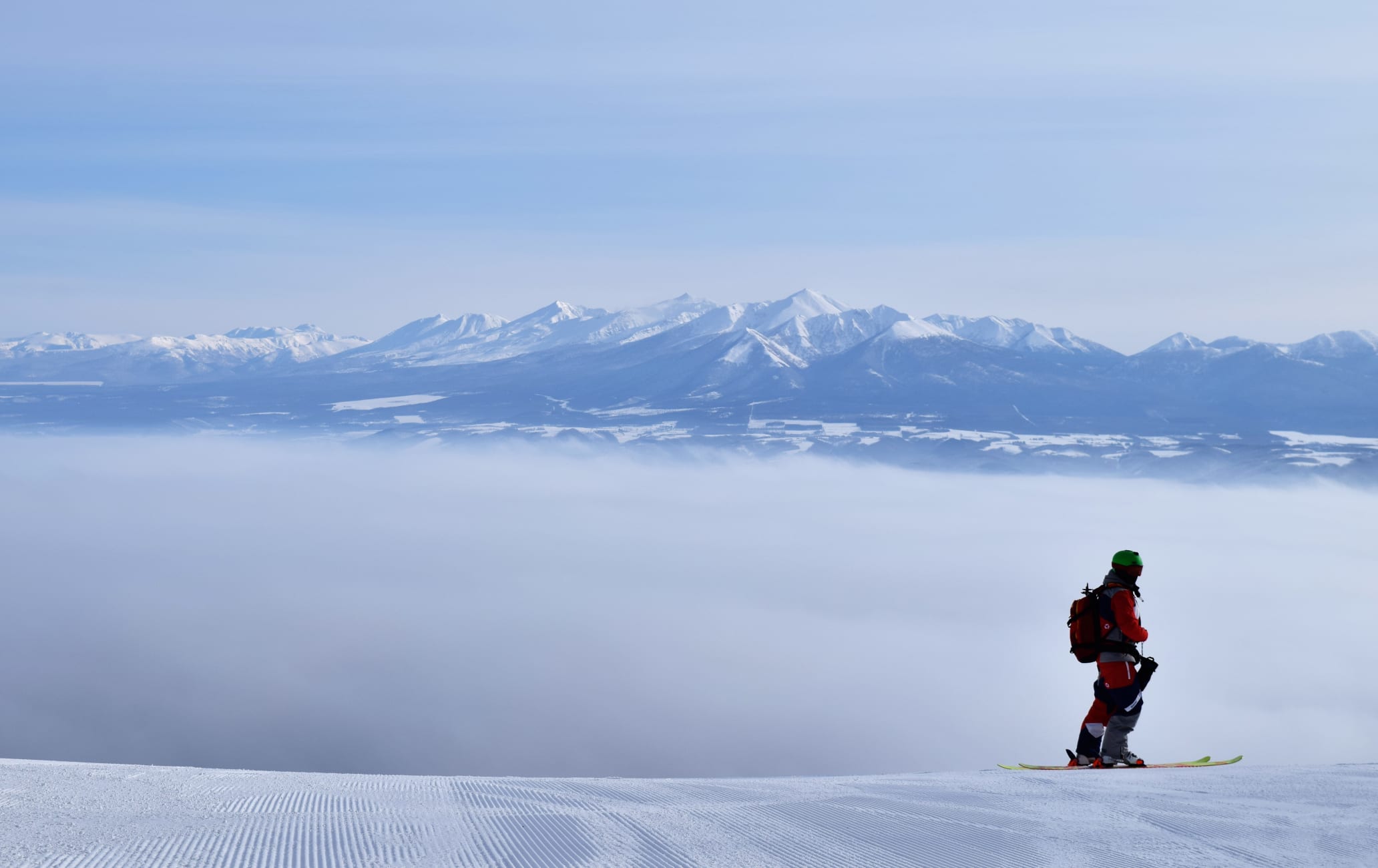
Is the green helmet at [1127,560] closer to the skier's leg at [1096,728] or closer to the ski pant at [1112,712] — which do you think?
the ski pant at [1112,712]

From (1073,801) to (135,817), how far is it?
5.14 meters

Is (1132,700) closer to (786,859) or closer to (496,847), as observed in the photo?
(786,859)

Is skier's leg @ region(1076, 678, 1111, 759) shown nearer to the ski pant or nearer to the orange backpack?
the ski pant

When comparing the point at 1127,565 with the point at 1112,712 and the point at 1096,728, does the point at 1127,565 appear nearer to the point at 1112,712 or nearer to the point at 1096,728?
the point at 1112,712

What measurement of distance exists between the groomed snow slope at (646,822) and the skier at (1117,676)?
7.83 feet

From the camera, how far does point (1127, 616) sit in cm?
942

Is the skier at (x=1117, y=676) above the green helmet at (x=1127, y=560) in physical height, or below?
below

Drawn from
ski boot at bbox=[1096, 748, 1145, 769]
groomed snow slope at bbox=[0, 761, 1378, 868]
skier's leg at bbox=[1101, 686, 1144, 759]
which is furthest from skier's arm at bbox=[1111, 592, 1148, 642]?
groomed snow slope at bbox=[0, 761, 1378, 868]

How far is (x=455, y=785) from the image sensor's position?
686 centimetres

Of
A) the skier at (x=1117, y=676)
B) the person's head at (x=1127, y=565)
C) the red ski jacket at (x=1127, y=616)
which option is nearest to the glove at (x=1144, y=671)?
the skier at (x=1117, y=676)

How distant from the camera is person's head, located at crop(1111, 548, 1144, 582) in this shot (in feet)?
30.3

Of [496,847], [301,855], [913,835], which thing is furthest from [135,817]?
Answer: [913,835]

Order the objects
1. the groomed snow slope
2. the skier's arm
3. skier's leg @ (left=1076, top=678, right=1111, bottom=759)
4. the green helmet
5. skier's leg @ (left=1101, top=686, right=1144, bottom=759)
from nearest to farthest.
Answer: the groomed snow slope, the green helmet, the skier's arm, skier's leg @ (left=1101, top=686, right=1144, bottom=759), skier's leg @ (left=1076, top=678, right=1111, bottom=759)

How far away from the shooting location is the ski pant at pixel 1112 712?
9836 millimetres
